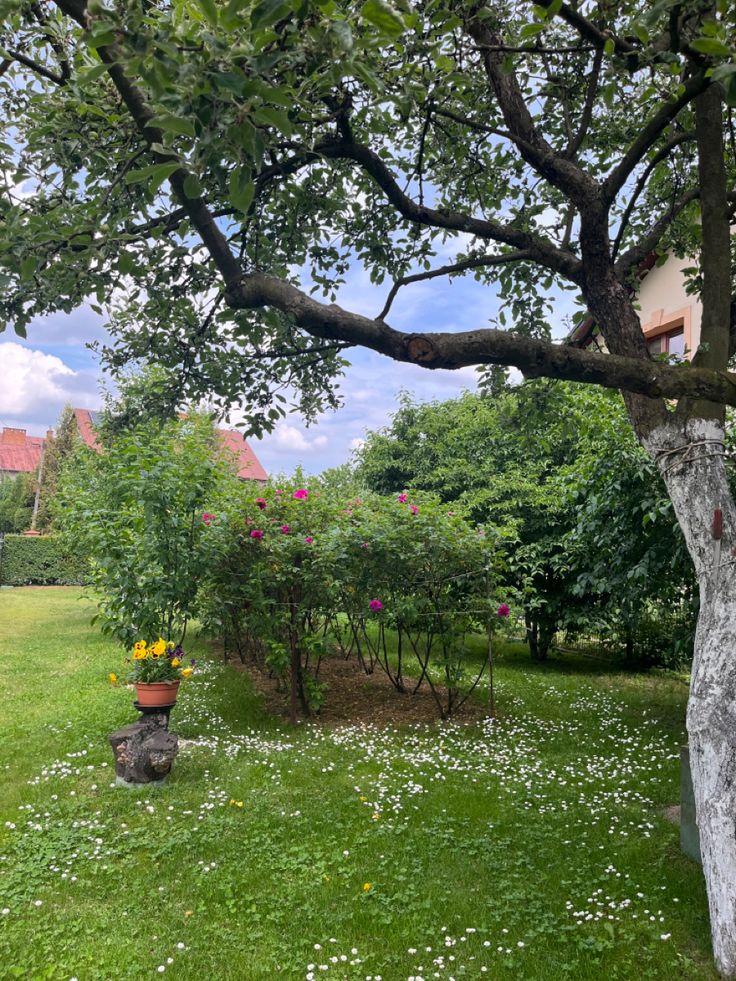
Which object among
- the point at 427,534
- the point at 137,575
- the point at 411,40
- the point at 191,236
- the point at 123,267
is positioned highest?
the point at 411,40

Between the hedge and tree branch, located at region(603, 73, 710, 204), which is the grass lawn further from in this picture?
the hedge

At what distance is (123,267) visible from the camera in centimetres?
266

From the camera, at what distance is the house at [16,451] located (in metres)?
47.2

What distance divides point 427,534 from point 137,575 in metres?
2.84

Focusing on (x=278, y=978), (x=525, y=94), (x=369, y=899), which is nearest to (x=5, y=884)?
(x=278, y=978)

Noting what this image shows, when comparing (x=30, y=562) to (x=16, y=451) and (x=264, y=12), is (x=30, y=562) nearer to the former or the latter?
(x=264, y=12)

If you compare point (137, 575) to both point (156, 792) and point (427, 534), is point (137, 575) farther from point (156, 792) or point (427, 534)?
point (427, 534)

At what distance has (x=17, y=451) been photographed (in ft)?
160

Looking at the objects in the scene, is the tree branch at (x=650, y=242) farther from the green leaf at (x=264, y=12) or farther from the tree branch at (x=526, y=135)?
the green leaf at (x=264, y=12)

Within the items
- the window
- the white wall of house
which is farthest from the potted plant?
the window

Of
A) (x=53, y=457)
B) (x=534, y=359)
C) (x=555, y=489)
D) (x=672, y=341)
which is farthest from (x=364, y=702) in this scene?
(x=53, y=457)

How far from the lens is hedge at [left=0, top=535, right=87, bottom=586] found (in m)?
23.3

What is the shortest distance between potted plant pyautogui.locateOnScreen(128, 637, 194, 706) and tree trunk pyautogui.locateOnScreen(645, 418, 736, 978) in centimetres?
394

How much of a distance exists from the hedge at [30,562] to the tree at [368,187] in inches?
836
